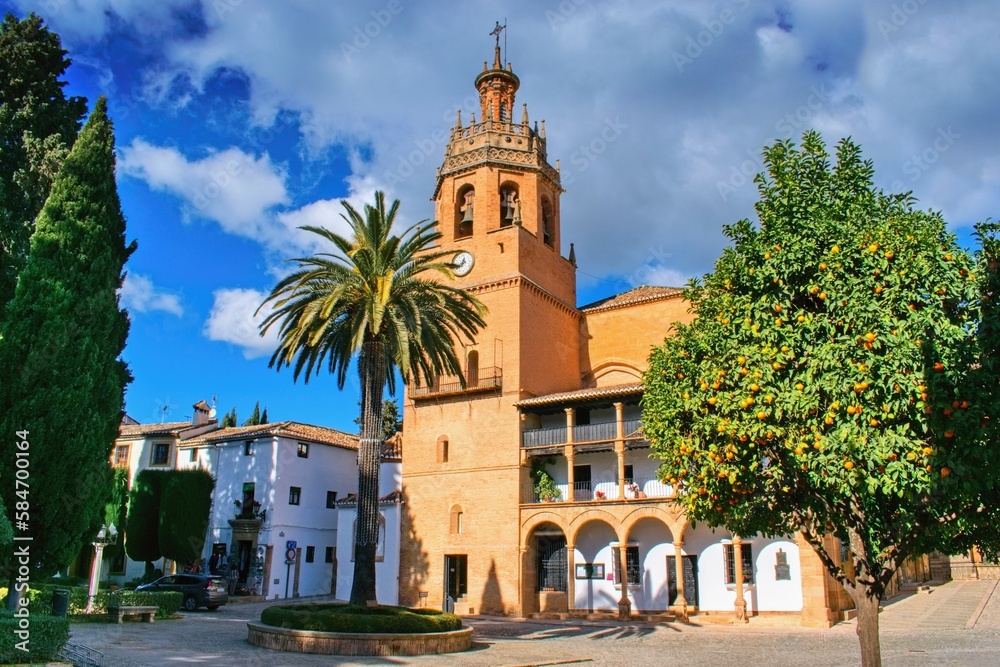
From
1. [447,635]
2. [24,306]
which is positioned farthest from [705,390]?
[24,306]

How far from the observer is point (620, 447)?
28.0 meters

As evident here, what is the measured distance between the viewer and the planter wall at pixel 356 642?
16453mm

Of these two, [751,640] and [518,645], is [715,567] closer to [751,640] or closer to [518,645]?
[751,640]

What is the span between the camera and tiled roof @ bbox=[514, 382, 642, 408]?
27891 millimetres

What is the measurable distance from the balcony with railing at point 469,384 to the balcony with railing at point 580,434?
2379 millimetres

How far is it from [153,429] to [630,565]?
89.3 ft

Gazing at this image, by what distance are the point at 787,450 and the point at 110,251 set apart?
647 inches

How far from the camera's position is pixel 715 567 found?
87.4ft

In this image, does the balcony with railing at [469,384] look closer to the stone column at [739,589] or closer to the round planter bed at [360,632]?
the stone column at [739,589]

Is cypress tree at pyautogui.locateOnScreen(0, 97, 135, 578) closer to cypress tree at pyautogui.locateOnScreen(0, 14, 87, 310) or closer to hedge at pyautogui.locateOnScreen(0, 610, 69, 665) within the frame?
cypress tree at pyautogui.locateOnScreen(0, 14, 87, 310)

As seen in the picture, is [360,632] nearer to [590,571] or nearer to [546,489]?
[546,489]

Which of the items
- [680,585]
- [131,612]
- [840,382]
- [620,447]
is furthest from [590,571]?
[840,382]

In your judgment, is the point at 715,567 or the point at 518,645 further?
the point at 715,567

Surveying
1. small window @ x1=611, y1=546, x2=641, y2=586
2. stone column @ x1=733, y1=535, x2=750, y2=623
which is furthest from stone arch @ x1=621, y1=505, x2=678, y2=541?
stone column @ x1=733, y1=535, x2=750, y2=623
